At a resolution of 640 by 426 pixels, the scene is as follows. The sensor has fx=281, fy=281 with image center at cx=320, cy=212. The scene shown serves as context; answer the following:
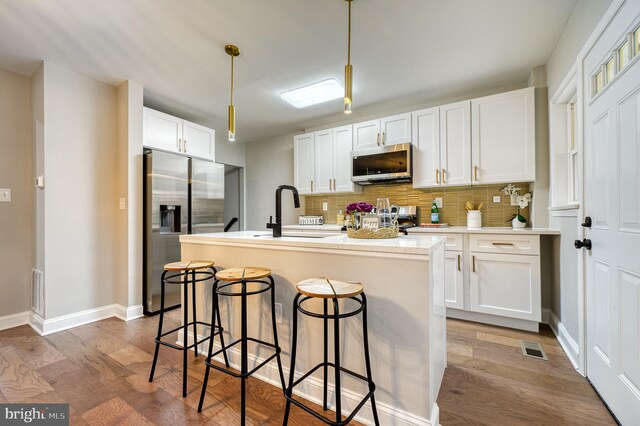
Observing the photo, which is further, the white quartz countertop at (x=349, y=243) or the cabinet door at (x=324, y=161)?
the cabinet door at (x=324, y=161)

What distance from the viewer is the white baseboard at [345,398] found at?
4.35 ft

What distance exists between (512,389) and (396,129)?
2783mm

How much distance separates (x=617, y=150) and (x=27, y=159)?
4755 millimetres

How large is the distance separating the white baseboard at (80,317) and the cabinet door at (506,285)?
352 centimetres

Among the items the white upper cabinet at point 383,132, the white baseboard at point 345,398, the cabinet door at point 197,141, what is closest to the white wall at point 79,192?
the cabinet door at point 197,141

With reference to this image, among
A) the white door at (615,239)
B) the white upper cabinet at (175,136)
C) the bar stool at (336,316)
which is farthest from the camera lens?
the white upper cabinet at (175,136)

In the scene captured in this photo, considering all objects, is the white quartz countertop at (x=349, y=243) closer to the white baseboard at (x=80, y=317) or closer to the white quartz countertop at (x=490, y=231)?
the white quartz countertop at (x=490, y=231)

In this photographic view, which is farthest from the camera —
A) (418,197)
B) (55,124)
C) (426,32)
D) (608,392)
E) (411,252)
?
(418,197)

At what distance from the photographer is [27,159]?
114 inches

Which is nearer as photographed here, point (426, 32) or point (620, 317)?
point (620, 317)

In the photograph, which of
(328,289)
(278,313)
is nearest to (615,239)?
(328,289)

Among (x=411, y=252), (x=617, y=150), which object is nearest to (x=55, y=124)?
(x=411, y=252)

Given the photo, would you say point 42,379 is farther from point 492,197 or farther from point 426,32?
point 492,197

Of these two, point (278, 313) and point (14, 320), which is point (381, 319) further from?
point (14, 320)
